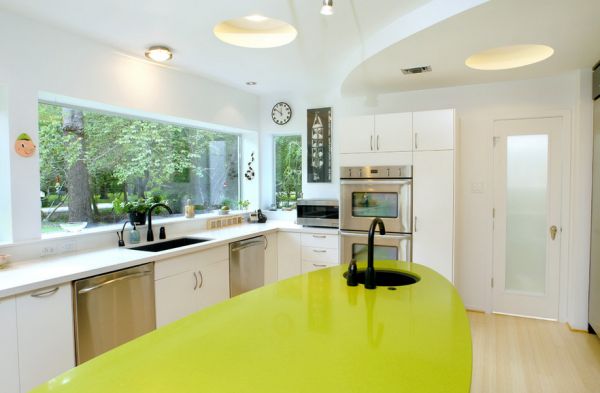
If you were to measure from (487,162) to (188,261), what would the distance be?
320 cm

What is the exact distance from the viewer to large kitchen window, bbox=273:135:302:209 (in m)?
4.99

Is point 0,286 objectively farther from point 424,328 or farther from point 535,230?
point 535,230

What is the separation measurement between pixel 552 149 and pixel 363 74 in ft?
6.76

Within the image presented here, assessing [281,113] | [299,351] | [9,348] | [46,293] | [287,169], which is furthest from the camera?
[287,169]

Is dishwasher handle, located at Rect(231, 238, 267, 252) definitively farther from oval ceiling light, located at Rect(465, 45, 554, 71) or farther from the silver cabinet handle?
oval ceiling light, located at Rect(465, 45, 554, 71)

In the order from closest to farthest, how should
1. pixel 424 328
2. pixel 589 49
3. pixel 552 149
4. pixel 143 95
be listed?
1. pixel 424 328
2. pixel 589 49
3. pixel 143 95
4. pixel 552 149

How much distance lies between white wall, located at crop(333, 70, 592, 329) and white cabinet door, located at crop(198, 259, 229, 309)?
191cm

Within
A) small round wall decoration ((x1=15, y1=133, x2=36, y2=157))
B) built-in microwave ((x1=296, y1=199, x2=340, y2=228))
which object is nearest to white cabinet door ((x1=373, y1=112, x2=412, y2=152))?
built-in microwave ((x1=296, y1=199, x2=340, y2=228))

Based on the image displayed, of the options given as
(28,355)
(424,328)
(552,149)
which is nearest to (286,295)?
(424,328)

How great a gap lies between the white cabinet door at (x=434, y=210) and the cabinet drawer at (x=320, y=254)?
2.92 ft

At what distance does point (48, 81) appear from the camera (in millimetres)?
2654

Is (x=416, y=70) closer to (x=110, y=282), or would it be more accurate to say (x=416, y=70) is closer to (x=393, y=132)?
(x=393, y=132)

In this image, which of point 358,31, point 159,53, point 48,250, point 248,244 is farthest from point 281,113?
point 48,250

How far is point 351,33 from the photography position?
111 inches
